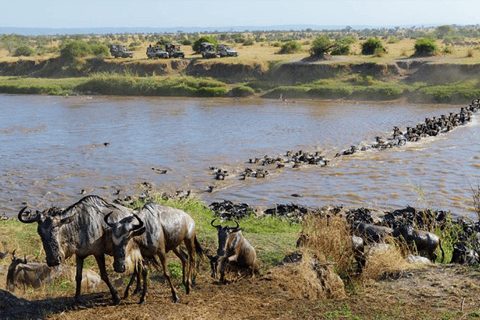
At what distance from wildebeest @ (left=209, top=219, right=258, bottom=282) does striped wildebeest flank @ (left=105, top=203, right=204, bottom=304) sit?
0.36 meters

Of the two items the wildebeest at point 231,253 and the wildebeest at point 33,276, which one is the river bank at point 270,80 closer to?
the wildebeest at point 231,253

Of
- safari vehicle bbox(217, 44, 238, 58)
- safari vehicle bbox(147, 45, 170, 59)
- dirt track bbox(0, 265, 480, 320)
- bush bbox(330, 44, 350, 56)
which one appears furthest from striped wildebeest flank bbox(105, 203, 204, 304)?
safari vehicle bbox(147, 45, 170, 59)

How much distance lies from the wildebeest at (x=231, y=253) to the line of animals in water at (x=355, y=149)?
886 centimetres

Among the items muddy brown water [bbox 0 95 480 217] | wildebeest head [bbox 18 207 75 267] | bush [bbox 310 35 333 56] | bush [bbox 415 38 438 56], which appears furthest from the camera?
bush [bbox 310 35 333 56]

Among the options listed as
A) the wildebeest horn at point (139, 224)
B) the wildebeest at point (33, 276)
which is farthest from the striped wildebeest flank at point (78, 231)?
the wildebeest at point (33, 276)

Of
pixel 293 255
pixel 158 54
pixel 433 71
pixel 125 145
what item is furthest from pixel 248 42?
pixel 293 255

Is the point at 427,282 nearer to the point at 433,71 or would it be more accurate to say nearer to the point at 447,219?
the point at 447,219

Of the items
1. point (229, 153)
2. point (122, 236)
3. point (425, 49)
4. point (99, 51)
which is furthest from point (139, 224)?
point (99, 51)

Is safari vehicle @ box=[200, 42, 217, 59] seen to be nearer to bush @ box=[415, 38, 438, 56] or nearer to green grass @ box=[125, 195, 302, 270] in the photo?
bush @ box=[415, 38, 438, 56]

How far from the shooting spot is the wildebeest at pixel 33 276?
8.16 metres

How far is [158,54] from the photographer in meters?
48.1

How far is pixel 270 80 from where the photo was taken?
41562 mm

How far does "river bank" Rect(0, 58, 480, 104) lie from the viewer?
37156mm

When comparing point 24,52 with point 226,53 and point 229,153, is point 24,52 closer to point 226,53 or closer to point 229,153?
point 226,53
